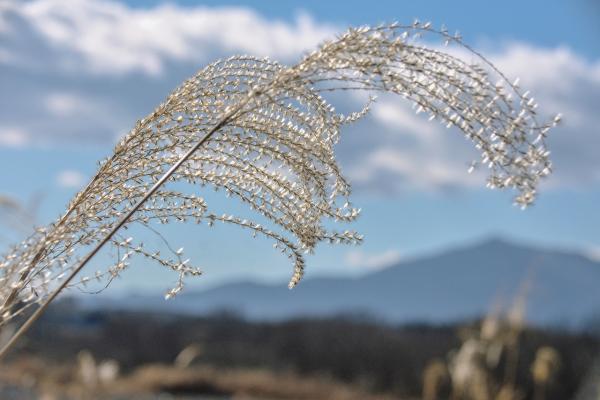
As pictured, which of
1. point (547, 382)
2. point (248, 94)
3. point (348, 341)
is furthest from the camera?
point (348, 341)

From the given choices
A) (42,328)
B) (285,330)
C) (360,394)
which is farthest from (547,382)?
(42,328)

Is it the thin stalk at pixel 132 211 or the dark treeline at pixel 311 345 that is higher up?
the dark treeline at pixel 311 345

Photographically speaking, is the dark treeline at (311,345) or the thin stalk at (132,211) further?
the dark treeline at (311,345)

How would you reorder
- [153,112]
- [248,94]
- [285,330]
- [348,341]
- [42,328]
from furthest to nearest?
1. [42,328]
2. [285,330]
3. [348,341]
4. [153,112]
5. [248,94]

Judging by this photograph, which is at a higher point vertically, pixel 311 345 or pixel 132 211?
pixel 311 345

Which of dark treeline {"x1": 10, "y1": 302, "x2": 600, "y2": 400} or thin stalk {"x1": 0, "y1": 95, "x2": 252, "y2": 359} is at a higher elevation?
dark treeline {"x1": 10, "y1": 302, "x2": 600, "y2": 400}

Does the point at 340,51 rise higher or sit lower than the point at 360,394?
lower

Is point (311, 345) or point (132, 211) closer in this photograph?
point (132, 211)

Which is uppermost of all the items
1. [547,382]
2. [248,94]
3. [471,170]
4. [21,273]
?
[547,382]

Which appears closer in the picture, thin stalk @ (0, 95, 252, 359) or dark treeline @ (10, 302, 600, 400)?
thin stalk @ (0, 95, 252, 359)

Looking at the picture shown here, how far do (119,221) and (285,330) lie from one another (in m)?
24.7

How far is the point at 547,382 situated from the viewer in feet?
59.3

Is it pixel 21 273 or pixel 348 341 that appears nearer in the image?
pixel 21 273

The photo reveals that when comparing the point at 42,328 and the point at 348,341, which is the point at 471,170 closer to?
the point at 348,341
